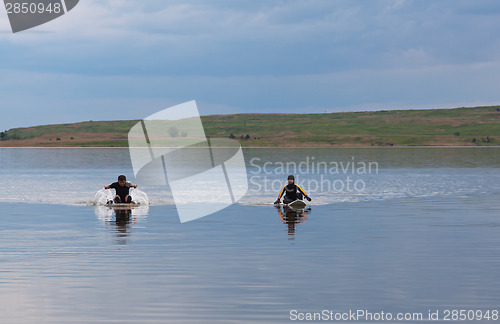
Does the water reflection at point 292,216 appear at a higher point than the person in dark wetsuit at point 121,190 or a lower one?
lower

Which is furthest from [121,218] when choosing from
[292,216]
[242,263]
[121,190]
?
[242,263]

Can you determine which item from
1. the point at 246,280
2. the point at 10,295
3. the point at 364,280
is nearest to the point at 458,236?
the point at 364,280

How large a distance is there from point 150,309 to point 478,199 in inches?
1177

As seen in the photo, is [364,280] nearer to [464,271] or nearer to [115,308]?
[464,271]

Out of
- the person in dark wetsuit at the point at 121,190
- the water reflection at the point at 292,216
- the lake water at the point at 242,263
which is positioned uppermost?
the person in dark wetsuit at the point at 121,190

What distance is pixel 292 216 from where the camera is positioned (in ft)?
97.8

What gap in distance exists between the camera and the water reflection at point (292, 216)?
1006 inches

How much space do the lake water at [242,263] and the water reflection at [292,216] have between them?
0.24 ft

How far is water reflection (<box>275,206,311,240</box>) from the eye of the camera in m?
25.6

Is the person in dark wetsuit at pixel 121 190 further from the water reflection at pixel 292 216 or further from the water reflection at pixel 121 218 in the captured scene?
the water reflection at pixel 292 216

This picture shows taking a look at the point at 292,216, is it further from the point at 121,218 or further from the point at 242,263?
the point at 242,263

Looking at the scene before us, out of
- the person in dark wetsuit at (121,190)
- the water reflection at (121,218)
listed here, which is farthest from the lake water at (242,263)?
the person in dark wetsuit at (121,190)

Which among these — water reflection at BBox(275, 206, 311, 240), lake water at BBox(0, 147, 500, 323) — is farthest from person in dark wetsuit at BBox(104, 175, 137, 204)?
water reflection at BBox(275, 206, 311, 240)

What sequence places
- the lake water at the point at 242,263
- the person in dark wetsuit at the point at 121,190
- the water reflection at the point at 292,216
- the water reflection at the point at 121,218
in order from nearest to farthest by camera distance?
the lake water at the point at 242,263
the water reflection at the point at 121,218
the water reflection at the point at 292,216
the person in dark wetsuit at the point at 121,190
